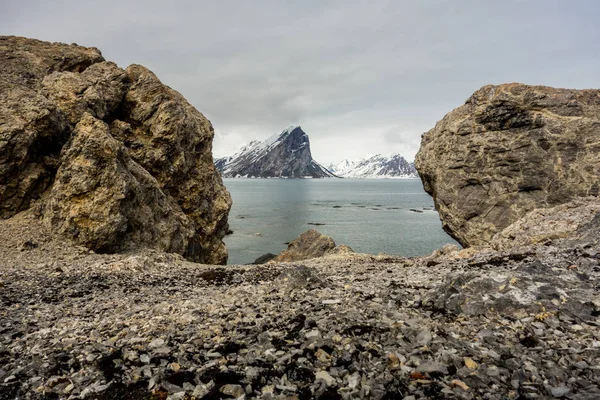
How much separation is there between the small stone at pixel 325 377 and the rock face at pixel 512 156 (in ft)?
91.4

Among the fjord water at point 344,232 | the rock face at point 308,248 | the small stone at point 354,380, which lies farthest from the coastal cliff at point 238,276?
the fjord water at point 344,232

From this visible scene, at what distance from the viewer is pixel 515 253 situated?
18703 mm

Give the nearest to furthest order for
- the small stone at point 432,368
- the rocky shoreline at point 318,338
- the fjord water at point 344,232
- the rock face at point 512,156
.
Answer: the rocky shoreline at point 318,338 → the small stone at point 432,368 → the rock face at point 512,156 → the fjord water at point 344,232

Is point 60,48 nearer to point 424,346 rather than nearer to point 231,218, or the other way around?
point 424,346

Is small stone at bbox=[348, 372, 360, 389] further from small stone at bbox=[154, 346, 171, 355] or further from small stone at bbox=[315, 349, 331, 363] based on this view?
small stone at bbox=[154, 346, 171, 355]

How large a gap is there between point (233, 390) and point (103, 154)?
25644 mm

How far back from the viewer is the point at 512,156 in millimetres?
30016

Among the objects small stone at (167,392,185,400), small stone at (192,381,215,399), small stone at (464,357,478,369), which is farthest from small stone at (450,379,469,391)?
small stone at (167,392,185,400)

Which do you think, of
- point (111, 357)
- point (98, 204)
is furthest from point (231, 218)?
point (111, 357)

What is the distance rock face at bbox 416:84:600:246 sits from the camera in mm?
28156

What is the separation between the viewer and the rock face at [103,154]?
25781mm

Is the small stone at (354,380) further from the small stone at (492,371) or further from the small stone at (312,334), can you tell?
the small stone at (492,371)

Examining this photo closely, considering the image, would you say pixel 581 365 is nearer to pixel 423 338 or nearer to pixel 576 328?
pixel 576 328

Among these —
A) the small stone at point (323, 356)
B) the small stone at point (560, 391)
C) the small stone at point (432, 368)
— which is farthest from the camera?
the small stone at point (323, 356)
